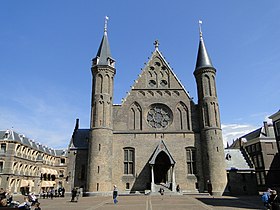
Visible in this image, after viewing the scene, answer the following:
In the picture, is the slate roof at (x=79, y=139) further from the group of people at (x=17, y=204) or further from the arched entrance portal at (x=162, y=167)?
the group of people at (x=17, y=204)

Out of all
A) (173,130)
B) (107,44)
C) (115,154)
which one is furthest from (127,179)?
(107,44)

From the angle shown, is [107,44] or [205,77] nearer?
[205,77]

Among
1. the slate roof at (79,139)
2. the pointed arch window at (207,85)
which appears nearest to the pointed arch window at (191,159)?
the pointed arch window at (207,85)

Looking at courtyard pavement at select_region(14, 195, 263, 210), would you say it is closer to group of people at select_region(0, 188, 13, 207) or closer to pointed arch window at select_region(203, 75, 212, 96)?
group of people at select_region(0, 188, 13, 207)

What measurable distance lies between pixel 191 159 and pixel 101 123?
1364 cm

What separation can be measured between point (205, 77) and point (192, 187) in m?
16.4

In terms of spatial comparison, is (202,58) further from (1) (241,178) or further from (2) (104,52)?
(1) (241,178)

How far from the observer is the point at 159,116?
3556 cm

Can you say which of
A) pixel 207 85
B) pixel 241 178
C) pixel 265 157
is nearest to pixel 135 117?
pixel 207 85

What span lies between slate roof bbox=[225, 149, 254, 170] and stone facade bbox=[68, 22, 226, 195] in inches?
190

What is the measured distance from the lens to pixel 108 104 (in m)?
34.7

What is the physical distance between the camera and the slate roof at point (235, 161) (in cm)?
3569

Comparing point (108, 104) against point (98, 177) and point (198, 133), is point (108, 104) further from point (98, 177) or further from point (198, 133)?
point (198, 133)

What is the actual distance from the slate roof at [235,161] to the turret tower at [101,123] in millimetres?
18349
